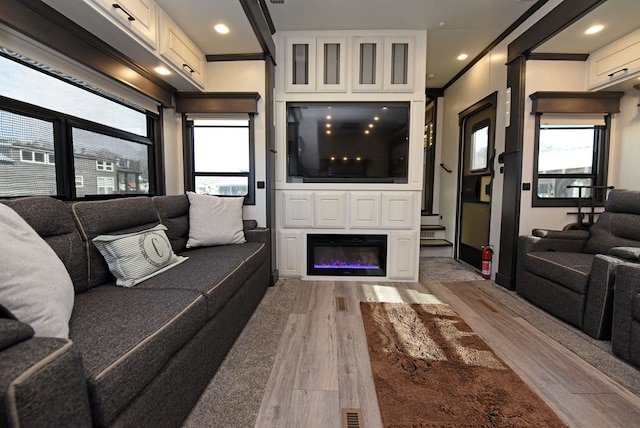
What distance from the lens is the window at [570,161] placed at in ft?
9.69

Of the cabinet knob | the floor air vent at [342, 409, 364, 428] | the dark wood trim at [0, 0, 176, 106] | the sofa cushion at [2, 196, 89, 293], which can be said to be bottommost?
the floor air vent at [342, 409, 364, 428]

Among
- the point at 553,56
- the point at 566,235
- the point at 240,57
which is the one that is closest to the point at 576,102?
the point at 553,56

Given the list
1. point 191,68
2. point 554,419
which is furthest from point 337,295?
point 191,68

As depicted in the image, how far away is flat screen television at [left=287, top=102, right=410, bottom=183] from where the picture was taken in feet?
10.2

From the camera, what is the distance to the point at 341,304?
2.54 metres

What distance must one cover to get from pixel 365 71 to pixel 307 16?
2.62 feet

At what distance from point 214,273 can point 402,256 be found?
2.18m

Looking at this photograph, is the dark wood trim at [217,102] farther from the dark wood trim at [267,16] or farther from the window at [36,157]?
the window at [36,157]

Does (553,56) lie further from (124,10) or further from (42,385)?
(42,385)

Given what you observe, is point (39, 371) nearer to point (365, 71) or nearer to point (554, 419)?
point (554, 419)

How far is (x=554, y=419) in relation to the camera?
1247 mm

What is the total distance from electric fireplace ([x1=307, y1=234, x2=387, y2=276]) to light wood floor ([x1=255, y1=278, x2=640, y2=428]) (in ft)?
2.36

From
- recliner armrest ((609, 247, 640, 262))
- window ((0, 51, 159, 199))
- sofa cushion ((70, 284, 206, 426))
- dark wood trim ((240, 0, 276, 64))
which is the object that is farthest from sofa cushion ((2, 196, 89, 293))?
recliner armrest ((609, 247, 640, 262))

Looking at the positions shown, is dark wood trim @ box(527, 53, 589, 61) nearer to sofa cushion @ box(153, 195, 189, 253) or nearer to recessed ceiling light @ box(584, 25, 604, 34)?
recessed ceiling light @ box(584, 25, 604, 34)
